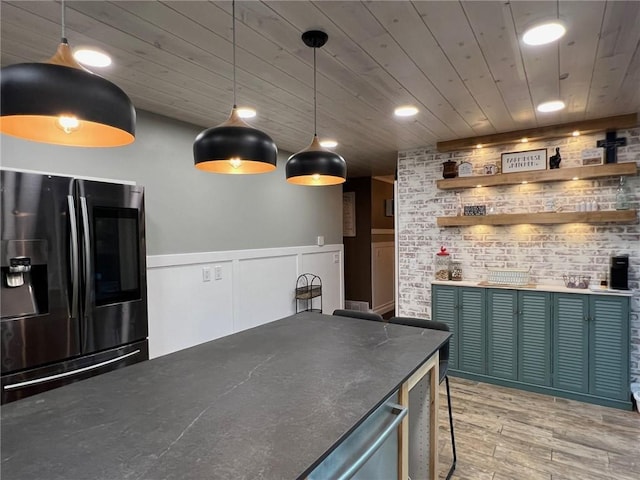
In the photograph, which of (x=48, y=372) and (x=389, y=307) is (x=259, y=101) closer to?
(x=48, y=372)

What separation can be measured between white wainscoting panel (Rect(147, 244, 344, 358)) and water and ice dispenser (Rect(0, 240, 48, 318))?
95 cm

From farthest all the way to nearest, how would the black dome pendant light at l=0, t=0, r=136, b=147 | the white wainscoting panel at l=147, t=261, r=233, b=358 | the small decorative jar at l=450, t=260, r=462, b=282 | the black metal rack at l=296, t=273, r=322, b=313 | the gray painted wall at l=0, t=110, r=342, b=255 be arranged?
the black metal rack at l=296, t=273, r=322, b=313
the small decorative jar at l=450, t=260, r=462, b=282
the white wainscoting panel at l=147, t=261, r=233, b=358
the gray painted wall at l=0, t=110, r=342, b=255
the black dome pendant light at l=0, t=0, r=136, b=147

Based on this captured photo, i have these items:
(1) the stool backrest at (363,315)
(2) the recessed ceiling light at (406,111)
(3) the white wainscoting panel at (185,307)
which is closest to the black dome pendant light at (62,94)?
(1) the stool backrest at (363,315)

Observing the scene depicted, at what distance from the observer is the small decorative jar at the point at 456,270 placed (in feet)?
12.8

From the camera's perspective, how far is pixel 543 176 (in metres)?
3.41

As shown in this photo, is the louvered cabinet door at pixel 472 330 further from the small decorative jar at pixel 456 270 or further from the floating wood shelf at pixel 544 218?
the floating wood shelf at pixel 544 218

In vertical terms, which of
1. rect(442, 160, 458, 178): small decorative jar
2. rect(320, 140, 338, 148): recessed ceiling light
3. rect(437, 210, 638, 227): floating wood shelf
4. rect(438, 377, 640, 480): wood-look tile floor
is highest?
rect(320, 140, 338, 148): recessed ceiling light

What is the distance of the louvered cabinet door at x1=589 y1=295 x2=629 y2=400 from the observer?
9.84 feet

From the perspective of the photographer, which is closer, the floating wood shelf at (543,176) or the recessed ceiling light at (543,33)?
the recessed ceiling light at (543,33)

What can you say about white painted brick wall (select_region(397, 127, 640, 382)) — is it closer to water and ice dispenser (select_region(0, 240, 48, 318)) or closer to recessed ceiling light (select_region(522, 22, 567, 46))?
recessed ceiling light (select_region(522, 22, 567, 46))

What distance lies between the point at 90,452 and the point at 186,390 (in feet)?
1.31

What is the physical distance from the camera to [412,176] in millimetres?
4250

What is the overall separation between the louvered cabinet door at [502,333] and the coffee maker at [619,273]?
75 cm

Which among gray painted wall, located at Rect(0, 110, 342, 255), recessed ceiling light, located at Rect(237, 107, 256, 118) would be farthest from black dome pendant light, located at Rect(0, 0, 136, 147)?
recessed ceiling light, located at Rect(237, 107, 256, 118)
